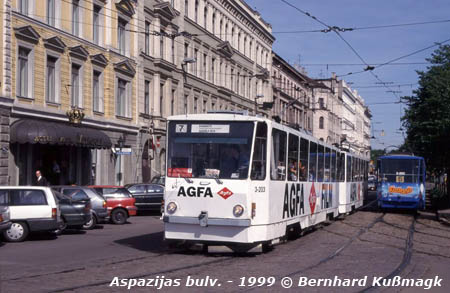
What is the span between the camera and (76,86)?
34469mm

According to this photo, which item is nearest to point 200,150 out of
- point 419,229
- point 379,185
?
point 419,229

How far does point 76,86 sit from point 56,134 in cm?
474

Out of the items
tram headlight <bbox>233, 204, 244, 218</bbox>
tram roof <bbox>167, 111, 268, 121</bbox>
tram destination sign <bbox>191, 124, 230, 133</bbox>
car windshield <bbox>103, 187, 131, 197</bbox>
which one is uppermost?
tram roof <bbox>167, 111, 268, 121</bbox>

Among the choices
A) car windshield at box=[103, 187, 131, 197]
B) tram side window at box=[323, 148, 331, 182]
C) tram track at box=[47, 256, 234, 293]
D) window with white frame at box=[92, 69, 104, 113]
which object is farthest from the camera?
window with white frame at box=[92, 69, 104, 113]

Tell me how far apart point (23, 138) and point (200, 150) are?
15.8m

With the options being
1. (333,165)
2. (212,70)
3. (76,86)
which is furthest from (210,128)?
(212,70)

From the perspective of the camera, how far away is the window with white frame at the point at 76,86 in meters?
34.1

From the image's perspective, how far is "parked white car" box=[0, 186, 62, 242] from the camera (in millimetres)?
18328

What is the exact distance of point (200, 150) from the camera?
14.8m

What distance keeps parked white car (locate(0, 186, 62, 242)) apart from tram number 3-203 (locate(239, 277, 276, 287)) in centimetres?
875

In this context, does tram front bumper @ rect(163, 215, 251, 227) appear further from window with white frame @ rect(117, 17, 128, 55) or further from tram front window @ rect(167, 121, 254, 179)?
window with white frame @ rect(117, 17, 128, 55)

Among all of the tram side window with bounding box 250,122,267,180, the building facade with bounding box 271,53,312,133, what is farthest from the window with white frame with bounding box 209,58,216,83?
the tram side window with bounding box 250,122,267,180

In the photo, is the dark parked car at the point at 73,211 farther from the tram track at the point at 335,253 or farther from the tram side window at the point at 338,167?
the tram side window at the point at 338,167

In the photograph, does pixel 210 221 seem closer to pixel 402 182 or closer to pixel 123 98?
pixel 402 182
